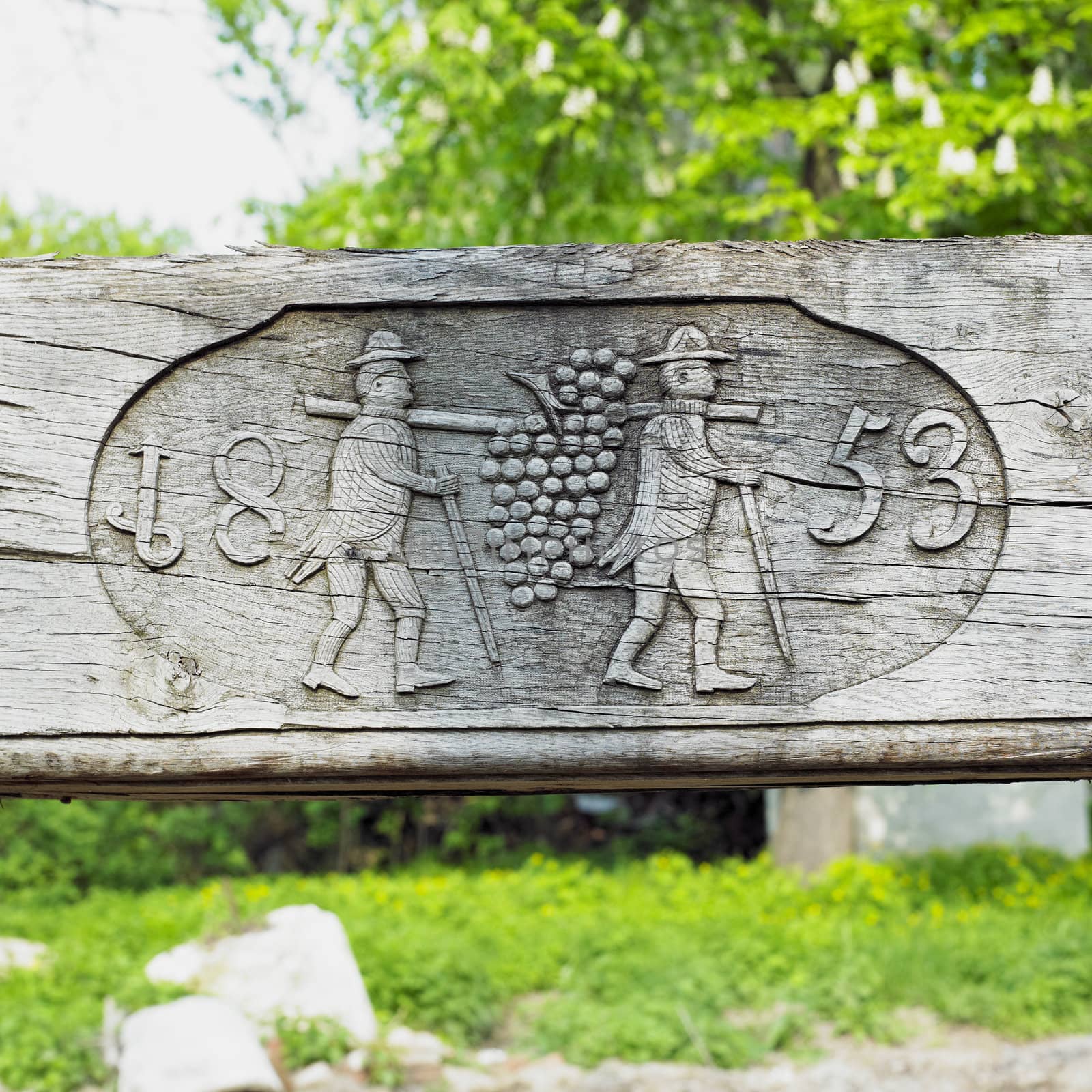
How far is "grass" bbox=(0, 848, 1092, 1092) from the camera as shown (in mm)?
4203

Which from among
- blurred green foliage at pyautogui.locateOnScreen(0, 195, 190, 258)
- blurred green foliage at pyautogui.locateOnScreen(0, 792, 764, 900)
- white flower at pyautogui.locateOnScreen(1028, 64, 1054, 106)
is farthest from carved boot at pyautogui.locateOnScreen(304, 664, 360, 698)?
blurred green foliage at pyautogui.locateOnScreen(0, 195, 190, 258)

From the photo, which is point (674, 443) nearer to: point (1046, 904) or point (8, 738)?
point (8, 738)

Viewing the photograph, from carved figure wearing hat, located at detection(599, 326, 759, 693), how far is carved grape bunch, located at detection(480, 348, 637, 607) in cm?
4

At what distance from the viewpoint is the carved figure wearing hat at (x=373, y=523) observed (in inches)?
46.7

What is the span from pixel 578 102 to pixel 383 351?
14.9 ft

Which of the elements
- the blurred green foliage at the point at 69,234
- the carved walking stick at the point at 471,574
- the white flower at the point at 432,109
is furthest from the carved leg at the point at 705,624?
the blurred green foliage at the point at 69,234

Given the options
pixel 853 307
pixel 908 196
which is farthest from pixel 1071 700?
pixel 908 196

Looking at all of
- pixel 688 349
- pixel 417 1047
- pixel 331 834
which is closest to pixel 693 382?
pixel 688 349

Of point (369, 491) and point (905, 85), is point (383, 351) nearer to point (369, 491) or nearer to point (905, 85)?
point (369, 491)

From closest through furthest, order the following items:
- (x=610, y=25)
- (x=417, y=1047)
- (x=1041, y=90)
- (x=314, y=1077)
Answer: (x=314, y=1077) < (x=417, y=1047) < (x=1041, y=90) < (x=610, y=25)

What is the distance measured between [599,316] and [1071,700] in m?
0.64

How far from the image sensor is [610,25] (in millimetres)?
5301

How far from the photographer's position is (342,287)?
1.21 meters

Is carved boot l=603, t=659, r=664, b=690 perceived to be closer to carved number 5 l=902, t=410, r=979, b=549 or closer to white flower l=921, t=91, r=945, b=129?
carved number 5 l=902, t=410, r=979, b=549
